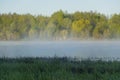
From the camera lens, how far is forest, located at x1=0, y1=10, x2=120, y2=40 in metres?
38.9

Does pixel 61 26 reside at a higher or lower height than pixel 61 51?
higher

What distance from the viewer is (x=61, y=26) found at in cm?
4097

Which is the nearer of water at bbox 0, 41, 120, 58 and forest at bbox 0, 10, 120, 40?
water at bbox 0, 41, 120, 58

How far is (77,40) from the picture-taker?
138 ft

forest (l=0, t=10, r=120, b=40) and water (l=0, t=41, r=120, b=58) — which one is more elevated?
forest (l=0, t=10, r=120, b=40)

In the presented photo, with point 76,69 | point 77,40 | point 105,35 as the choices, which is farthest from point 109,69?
point 77,40

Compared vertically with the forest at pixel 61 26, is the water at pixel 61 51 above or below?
below

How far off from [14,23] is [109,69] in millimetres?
31761

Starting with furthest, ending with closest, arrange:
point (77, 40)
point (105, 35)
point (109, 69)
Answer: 1. point (77, 40)
2. point (105, 35)
3. point (109, 69)

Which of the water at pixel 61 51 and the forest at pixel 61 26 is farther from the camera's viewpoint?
the forest at pixel 61 26

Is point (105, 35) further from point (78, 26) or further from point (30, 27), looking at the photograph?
point (30, 27)

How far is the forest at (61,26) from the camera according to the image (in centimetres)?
3891

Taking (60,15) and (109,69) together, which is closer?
(109,69)

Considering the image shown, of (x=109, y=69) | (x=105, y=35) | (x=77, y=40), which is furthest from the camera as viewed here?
(x=77, y=40)
